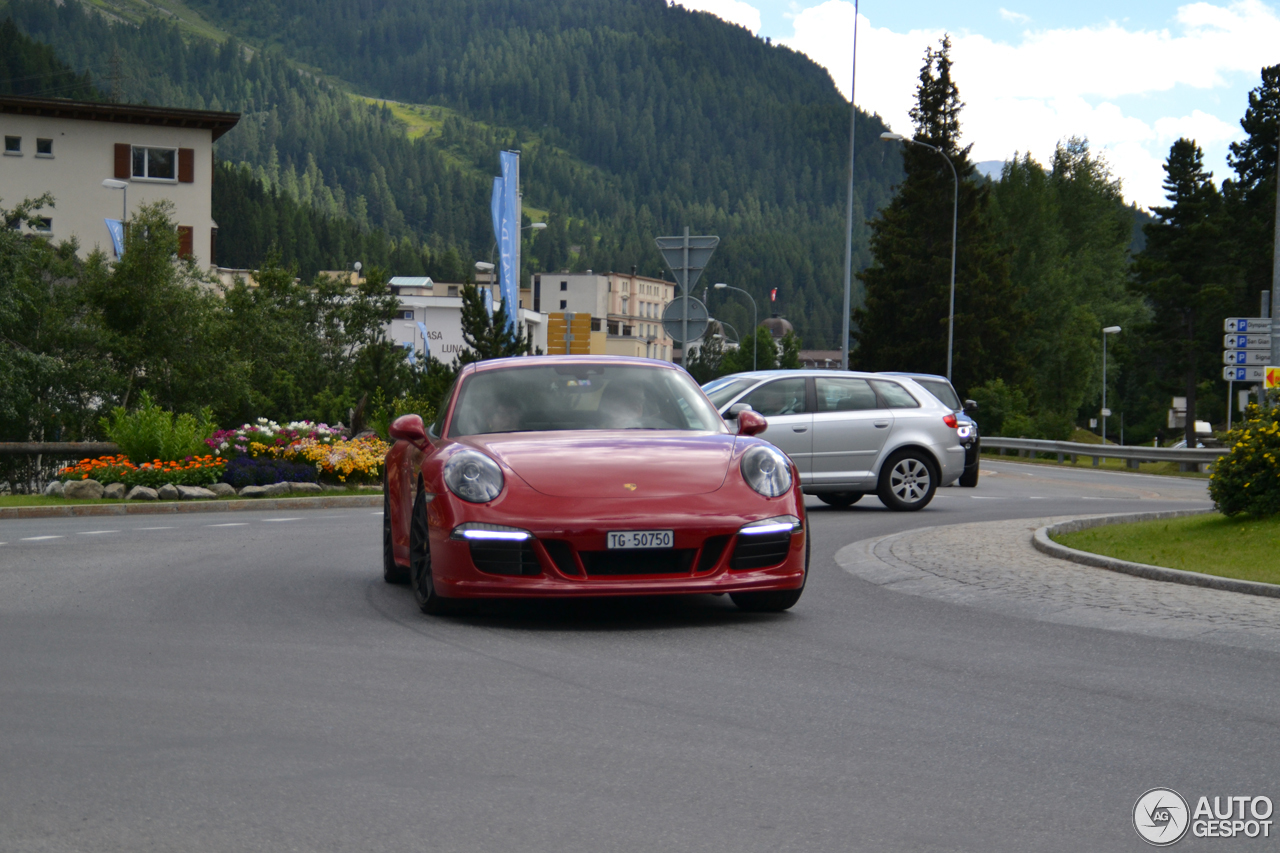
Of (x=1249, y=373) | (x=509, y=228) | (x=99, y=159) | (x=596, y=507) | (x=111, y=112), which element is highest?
(x=111, y=112)

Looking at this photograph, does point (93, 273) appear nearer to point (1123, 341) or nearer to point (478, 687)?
point (478, 687)

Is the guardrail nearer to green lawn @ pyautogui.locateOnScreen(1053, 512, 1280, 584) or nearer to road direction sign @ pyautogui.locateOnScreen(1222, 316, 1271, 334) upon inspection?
road direction sign @ pyautogui.locateOnScreen(1222, 316, 1271, 334)

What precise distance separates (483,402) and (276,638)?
6.63 feet

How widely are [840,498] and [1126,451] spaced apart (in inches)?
856

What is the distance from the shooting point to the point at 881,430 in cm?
1783

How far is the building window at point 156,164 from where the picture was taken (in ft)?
200

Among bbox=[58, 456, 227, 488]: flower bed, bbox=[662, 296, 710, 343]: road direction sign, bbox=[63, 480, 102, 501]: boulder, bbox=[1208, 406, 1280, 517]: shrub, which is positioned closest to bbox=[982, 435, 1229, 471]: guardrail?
bbox=[662, 296, 710, 343]: road direction sign

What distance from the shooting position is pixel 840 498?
19.4 meters

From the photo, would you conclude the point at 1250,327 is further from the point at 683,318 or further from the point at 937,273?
the point at 937,273

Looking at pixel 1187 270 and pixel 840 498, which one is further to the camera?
pixel 1187 270

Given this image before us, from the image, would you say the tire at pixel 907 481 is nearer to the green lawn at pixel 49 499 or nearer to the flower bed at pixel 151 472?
the green lawn at pixel 49 499

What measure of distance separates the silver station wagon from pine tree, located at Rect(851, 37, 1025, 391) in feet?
169

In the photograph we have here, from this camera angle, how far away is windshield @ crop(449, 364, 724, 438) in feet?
28.3

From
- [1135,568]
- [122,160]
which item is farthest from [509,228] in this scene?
[122,160]
